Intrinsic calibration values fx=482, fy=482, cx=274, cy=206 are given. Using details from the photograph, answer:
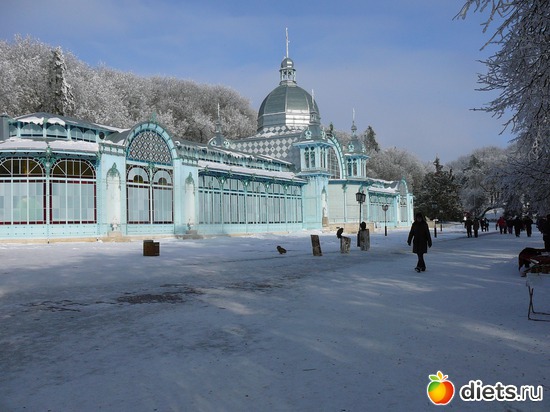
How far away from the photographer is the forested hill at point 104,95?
49.6m

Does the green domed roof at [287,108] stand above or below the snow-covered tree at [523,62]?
above

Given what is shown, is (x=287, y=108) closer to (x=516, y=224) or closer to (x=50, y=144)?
(x=516, y=224)

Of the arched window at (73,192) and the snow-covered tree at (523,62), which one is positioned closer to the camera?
the snow-covered tree at (523,62)

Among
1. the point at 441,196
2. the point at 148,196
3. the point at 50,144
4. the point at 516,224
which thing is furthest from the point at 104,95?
the point at 441,196

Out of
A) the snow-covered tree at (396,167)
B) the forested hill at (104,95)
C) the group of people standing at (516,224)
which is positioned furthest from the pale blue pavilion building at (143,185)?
the snow-covered tree at (396,167)

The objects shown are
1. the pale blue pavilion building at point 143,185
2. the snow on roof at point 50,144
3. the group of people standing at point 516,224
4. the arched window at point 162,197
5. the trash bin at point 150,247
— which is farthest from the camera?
the group of people standing at point 516,224

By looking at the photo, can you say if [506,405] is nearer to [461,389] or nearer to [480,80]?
[461,389]

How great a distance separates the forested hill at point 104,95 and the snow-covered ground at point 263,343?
27.5 meters

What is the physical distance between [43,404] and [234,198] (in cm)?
3350

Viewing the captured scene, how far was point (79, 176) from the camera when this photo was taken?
27219 millimetres

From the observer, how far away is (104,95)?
187ft

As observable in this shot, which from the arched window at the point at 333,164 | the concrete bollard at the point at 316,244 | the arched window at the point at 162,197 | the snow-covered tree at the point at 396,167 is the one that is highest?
the snow-covered tree at the point at 396,167

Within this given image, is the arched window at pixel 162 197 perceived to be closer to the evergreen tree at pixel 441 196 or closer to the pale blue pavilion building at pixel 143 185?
the pale blue pavilion building at pixel 143 185

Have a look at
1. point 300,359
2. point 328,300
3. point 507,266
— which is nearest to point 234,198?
point 507,266
